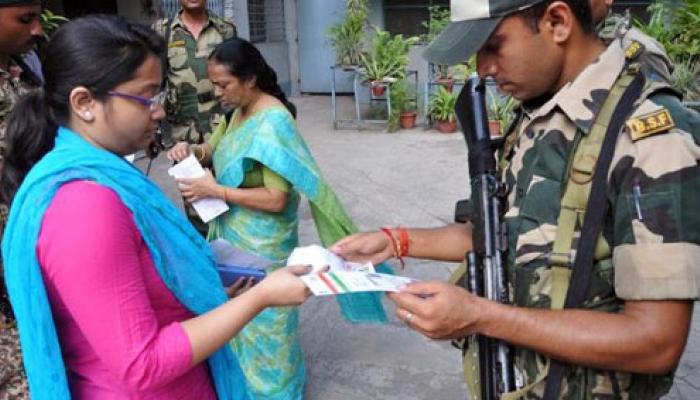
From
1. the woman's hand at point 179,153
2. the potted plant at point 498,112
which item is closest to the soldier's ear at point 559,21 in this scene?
the woman's hand at point 179,153

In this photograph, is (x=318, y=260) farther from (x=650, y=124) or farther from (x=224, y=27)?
(x=224, y=27)

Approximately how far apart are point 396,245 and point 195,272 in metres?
0.57

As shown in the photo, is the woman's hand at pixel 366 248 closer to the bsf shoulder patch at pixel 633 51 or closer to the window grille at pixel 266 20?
the bsf shoulder patch at pixel 633 51

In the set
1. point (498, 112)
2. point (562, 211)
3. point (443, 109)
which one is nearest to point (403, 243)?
point (562, 211)

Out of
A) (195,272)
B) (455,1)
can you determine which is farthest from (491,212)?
(195,272)

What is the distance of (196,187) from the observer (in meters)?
2.50

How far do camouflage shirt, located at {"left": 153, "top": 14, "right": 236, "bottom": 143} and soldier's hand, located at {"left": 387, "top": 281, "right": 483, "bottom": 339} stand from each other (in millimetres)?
2621

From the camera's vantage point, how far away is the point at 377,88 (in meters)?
8.20

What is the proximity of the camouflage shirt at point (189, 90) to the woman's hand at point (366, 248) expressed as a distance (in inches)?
82.9

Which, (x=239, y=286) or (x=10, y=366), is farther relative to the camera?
(x=239, y=286)

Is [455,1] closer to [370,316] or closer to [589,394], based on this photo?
[589,394]

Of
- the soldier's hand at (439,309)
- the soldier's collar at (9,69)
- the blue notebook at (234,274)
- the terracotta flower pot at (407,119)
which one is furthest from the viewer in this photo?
the terracotta flower pot at (407,119)

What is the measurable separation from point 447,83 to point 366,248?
22.0 feet

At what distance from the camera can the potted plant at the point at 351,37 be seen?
28.6ft
